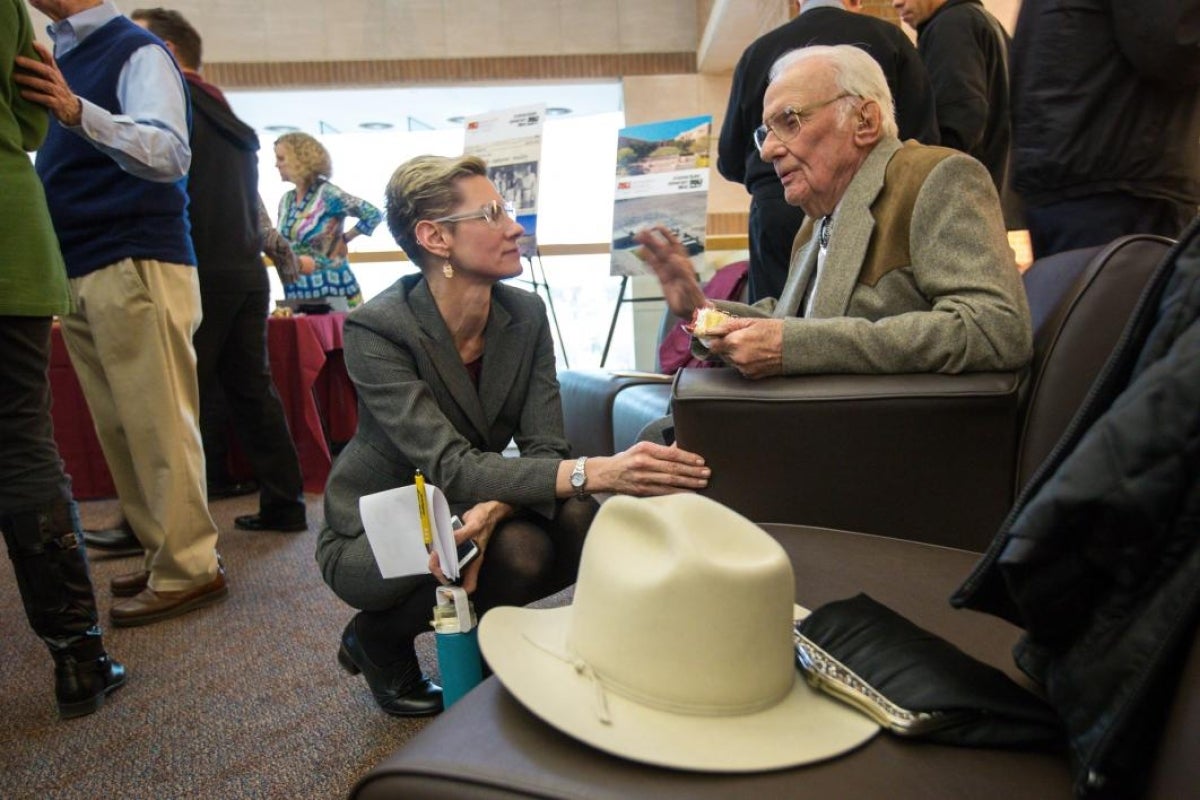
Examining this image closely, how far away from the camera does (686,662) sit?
67cm

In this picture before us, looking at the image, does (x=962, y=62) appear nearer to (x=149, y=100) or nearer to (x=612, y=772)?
(x=149, y=100)

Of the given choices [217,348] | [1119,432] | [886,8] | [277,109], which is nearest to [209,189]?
[217,348]

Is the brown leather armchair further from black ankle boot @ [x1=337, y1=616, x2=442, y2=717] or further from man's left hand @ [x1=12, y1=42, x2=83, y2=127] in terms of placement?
man's left hand @ [x1=12, y1=42, x2=83, y2=127]

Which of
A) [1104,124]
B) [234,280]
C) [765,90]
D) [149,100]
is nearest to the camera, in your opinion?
[1104,124]

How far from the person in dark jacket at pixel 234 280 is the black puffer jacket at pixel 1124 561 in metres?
2.57

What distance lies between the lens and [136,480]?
2133 mm

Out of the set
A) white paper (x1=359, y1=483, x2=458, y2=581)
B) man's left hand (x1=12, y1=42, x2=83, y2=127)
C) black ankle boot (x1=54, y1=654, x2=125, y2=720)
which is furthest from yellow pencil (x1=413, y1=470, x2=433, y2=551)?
man's left hand (x1=12, y1=42, x2=83, y2=127)

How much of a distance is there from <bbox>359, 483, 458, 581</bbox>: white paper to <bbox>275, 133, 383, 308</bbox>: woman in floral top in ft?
9.35

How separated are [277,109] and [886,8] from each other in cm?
411

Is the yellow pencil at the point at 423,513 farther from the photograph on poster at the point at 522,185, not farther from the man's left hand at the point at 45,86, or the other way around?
the photograph on poster at the point at 522,185

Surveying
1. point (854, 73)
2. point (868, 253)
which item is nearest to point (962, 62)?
point (854, 73)

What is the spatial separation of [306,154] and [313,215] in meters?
0.27

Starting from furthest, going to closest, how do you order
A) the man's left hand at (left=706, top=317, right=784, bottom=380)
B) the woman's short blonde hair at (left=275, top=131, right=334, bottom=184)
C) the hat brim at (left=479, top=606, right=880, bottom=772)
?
the woman's short blonde hair at (left=275, top=131, right=334, bottom=184)
the man's left hand at (left=706, top=317, right=784, bottom=380)
the hat brim at (left=479, top=606, right=880, bottom=772)

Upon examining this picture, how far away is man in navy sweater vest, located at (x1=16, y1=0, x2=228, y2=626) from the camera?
74.4 inches
